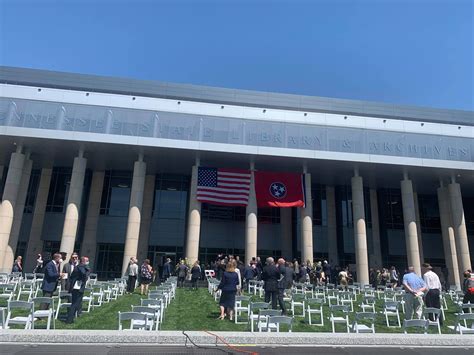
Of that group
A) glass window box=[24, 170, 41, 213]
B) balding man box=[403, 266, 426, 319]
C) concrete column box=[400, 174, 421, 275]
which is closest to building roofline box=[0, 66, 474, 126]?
glass window box=[24, 170, 41, 213]

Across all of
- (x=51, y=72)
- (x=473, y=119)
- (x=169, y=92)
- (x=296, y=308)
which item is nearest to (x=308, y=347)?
(x=296, y=308)

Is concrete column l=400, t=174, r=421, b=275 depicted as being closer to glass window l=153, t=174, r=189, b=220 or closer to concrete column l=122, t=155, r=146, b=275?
glass window l=153, t=174, r=189, b=220

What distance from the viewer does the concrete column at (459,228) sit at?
91.7ft

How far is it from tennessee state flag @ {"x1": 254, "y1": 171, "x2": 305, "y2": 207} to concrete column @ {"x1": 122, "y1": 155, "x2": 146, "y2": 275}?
8.22 meters

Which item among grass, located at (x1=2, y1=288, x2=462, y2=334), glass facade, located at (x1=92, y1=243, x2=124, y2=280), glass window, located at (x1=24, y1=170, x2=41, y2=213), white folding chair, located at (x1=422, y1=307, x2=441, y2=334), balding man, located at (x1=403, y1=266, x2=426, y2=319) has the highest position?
glass window, located at (x1=24, y1=170, x2=41, y2=213)

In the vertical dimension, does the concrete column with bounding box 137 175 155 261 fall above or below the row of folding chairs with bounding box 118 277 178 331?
above

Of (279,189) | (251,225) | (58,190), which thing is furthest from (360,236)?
(58,190)

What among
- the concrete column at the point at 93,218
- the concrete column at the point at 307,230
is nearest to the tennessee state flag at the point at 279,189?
the concrete column at the point at 307,230

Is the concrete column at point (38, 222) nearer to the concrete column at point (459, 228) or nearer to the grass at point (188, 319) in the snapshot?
the grass at point (188, 319)

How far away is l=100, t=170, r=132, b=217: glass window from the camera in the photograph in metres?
31.4

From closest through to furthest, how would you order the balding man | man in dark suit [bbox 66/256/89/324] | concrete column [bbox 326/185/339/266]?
man in dark suit [bbox 66/256/89/324] → the balding man → concrete column [bbox 326/185/339/266]

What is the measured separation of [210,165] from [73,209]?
10.2m

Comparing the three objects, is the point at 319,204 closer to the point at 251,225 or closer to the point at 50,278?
the point at 251,225

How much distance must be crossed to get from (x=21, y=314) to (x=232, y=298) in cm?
605
